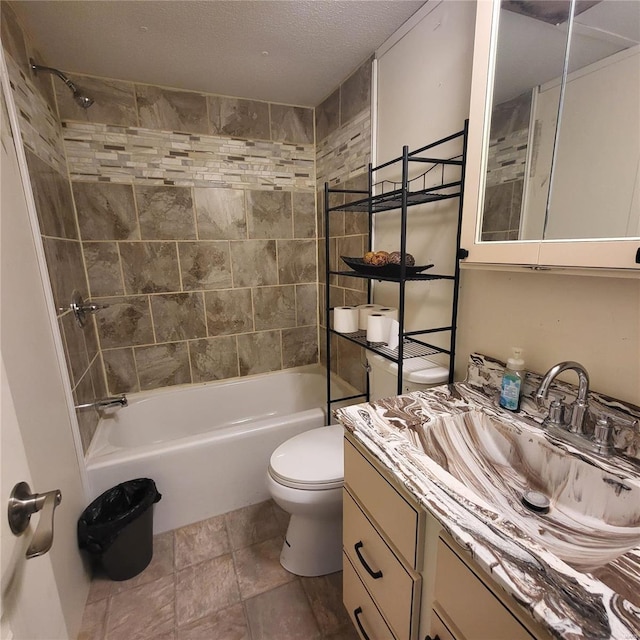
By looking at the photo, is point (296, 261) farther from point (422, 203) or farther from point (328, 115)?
point (422, 203)

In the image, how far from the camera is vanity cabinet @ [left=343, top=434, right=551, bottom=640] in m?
0.52

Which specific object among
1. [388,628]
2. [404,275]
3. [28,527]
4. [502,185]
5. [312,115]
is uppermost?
[312,115]

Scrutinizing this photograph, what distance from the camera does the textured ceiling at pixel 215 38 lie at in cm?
124

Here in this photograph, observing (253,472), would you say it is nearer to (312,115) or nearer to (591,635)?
(591,635)

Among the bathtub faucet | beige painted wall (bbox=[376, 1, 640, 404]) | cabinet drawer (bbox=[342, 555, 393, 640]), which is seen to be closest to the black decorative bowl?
beige painted wall (bbox=[376, 1, 640, 404])

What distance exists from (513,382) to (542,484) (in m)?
0.26

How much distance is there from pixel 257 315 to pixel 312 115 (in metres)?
→ 1.39

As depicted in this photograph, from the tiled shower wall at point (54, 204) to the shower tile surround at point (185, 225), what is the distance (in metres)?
0.01

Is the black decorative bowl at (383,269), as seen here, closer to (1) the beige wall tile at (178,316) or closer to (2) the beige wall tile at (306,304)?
(2) the beige wall tile at (306,304)

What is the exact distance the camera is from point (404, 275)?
1166 millimetres

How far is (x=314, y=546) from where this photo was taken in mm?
1377

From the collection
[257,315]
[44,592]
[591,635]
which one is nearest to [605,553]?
[591,635]

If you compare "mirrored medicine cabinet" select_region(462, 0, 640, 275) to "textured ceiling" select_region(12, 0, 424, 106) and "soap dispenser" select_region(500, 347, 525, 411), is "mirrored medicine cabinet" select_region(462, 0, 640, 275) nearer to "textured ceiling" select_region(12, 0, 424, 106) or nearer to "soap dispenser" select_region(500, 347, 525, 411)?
"soap dispenser" select_region(500, 347, 525, 411)

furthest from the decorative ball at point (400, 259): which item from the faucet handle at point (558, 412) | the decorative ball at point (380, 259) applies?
the faucet handle at point (558, 412)
